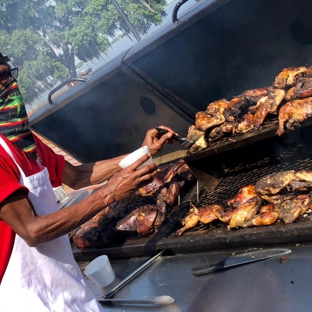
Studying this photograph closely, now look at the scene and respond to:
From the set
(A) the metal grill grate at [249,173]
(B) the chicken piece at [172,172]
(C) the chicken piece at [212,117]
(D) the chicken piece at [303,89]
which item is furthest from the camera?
(B) the chicken piece at [172,172]

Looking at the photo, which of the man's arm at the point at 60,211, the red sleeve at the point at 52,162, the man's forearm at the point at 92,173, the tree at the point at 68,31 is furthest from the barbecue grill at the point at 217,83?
the tree at the point at 68,31

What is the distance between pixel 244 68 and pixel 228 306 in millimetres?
2647

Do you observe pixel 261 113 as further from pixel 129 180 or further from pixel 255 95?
pixel 129 180

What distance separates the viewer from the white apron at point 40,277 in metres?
2.12

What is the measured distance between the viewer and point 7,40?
26.8 meters

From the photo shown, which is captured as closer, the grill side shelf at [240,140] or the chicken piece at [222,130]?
the grill side shelf at [240,140]

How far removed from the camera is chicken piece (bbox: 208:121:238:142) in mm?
3200

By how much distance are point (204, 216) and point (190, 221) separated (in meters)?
0.17

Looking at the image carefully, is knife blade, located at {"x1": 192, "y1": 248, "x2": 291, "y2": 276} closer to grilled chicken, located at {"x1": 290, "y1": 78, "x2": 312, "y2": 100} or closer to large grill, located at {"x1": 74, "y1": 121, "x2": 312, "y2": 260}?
large grill, located at {"x1": 74, "y1": 121, "x2": 312, "y2": 260}

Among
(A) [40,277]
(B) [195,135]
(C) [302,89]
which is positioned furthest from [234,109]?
(A) [40,277]

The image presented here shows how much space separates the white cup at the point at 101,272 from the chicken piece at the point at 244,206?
147cm

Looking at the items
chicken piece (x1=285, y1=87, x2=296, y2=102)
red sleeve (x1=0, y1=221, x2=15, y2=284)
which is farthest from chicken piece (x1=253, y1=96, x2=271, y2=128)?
red sleeve (x1=0, y1=221, x2=15, y2=284)

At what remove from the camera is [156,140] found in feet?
11.0

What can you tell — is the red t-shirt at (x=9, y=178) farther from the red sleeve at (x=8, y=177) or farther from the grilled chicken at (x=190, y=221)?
the grilled chicken at (x=190, y=221)
